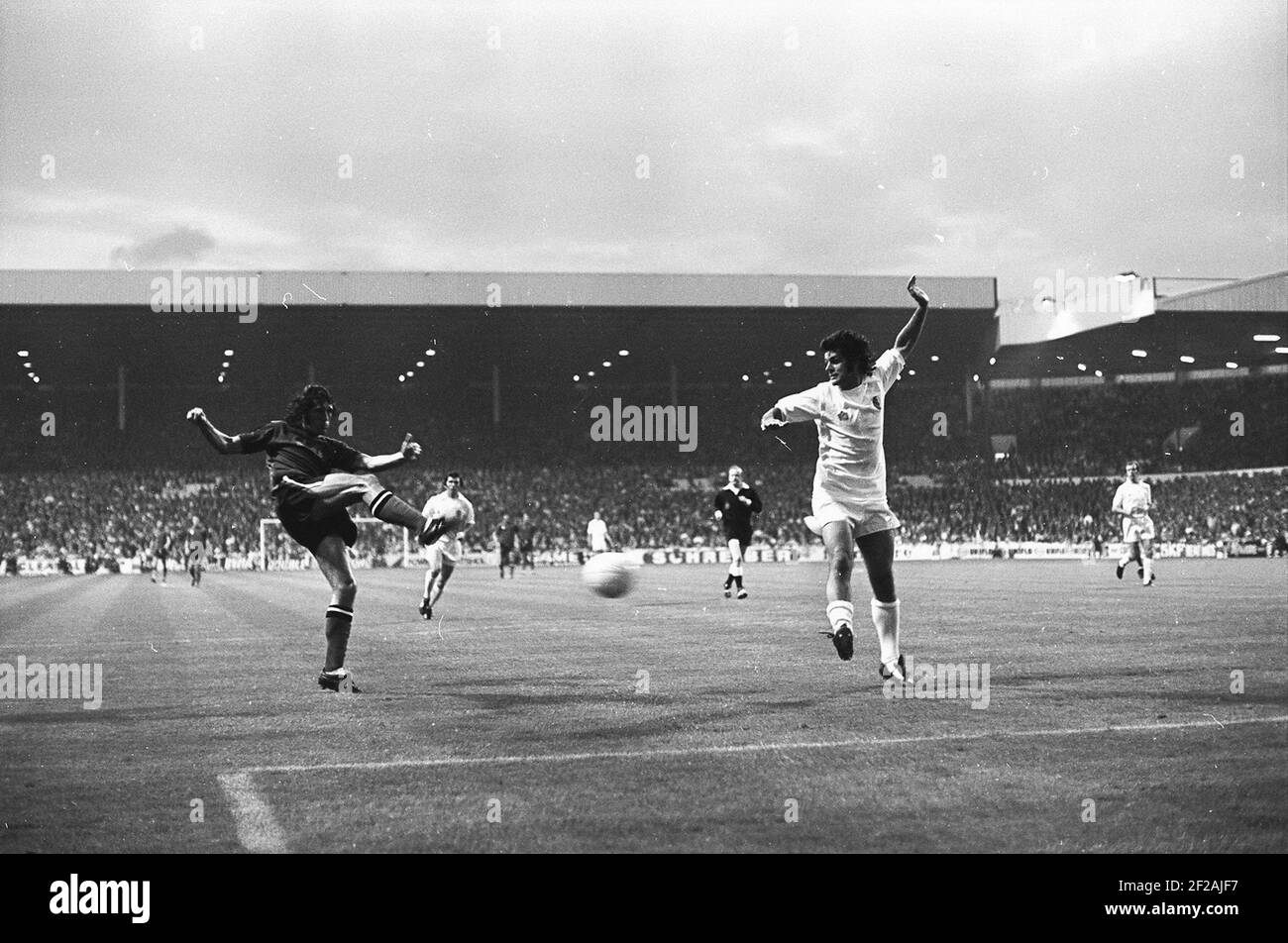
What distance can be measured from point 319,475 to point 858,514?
3328 mm

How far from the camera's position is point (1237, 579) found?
21875 millimetres

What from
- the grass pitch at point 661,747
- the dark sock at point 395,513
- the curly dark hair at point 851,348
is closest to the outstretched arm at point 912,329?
the curly dark hair at point 851,348

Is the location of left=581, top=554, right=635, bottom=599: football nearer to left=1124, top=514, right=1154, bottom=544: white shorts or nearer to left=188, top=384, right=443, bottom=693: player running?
left=188, top=384, right=443, bottom=693: player running

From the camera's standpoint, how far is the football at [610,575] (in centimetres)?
934

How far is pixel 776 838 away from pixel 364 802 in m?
1.84

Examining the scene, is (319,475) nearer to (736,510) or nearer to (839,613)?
(839,613)

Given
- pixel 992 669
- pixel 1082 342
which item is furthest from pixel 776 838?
pixel 1082 342

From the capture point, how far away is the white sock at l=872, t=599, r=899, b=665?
7.75 meters

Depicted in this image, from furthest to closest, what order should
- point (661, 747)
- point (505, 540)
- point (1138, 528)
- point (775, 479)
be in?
point (775, 479)
point (505, 540)
point (1138, 528)
point (661, 747)

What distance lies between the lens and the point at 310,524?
713 centimetres

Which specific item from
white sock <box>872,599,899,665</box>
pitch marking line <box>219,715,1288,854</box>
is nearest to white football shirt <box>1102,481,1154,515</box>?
white sock <box>872,599,899,665</box>

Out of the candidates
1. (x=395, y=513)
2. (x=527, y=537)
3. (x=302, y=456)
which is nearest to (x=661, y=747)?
(x=395, y=513)

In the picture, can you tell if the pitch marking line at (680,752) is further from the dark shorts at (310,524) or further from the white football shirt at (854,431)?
the white football shirt at (854,431)
